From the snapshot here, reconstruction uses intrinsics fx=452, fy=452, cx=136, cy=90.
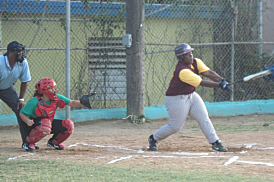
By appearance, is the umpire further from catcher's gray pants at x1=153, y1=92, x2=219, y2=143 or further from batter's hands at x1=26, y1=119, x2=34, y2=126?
catcher's gray pants at x1=153, y1=92, x2=219, y2=143

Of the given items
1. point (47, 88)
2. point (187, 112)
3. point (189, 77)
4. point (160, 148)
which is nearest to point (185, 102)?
point (187, 112)

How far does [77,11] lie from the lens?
10.7 m

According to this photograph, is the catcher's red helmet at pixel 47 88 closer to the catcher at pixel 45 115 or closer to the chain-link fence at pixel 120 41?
the catcher at pixel 45 115

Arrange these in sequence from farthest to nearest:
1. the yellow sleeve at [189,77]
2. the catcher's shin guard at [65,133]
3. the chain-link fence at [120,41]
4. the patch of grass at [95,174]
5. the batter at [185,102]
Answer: the chain-link fence at [120,41], the catcher's shin guard at [65,133], the batter at [185,102], the yellow sleeve at [189,77], the patch of grass at [95,174]

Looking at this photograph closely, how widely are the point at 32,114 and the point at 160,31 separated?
17.3 feet

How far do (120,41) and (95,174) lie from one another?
6.29m

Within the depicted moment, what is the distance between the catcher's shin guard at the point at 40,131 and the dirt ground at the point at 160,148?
0.70 ft

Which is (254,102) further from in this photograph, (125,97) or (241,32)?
(125,97)

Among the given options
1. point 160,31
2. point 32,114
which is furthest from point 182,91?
point 160,31

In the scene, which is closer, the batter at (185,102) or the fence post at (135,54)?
the batter at (185,102)

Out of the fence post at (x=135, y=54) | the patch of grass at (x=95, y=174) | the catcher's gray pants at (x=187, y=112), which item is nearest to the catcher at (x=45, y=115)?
the patch of grass at (x=95, y=174)

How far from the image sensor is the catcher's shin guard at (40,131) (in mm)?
6859

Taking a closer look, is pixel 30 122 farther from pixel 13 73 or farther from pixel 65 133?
pixel 13 73

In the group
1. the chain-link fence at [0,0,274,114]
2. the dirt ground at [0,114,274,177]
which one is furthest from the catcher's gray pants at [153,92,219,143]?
the chain-link fence at [0,0,274,114]
